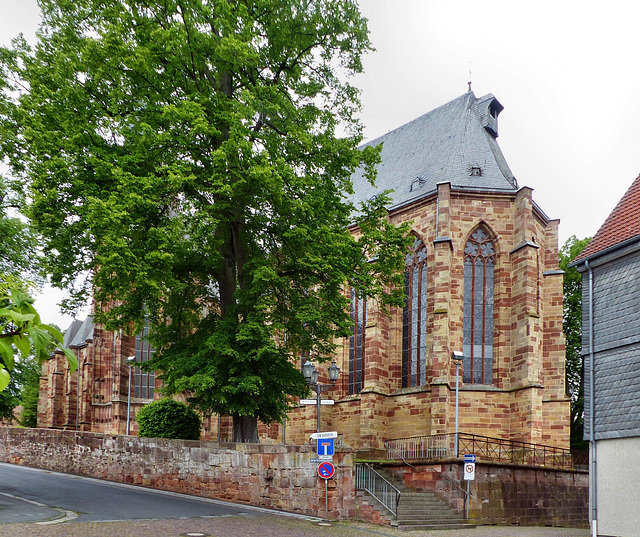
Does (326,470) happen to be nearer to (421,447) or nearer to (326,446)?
(326,446)

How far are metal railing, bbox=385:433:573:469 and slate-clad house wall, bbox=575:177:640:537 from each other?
770 centimetres

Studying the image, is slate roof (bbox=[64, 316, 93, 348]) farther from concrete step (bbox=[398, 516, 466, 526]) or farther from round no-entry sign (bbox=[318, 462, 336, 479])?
round no-entry sign (bbox=[318, 462, 336, 479])

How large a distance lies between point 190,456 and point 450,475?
7.64 metres

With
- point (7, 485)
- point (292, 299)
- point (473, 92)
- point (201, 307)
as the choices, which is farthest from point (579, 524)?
point (473, 92)

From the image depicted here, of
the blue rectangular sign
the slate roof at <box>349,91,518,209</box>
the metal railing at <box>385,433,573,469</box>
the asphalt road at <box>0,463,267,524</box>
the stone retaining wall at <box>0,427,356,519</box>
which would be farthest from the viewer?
the slate roof at <box>349,91,518,209</box>

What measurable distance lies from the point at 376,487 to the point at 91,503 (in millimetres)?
7222

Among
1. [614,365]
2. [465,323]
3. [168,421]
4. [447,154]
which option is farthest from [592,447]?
[447,154]

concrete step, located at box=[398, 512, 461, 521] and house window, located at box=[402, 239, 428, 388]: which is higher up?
house window, located at box=[402, 239, 428, 388]

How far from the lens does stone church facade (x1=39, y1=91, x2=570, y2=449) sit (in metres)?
25.5

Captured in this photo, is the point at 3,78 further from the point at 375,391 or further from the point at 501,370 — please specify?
the point at 501,370

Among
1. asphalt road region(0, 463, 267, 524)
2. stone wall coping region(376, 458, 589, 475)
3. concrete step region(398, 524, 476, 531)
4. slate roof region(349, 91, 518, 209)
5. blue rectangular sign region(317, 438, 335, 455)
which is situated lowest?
concrete step region(398, 524, 476, 531)

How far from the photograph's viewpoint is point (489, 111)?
31.6 metres

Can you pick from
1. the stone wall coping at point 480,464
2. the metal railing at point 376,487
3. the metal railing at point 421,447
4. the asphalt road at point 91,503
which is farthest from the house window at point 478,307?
the asphalt road at point 91,503

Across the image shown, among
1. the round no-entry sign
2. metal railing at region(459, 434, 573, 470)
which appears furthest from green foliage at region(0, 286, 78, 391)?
metal railing at region(459, 434, 573, 470)
